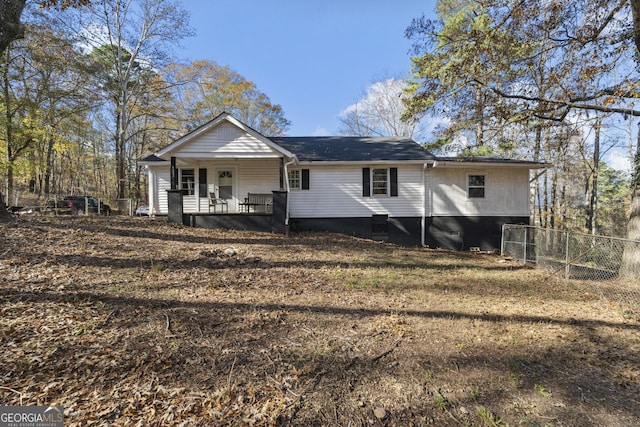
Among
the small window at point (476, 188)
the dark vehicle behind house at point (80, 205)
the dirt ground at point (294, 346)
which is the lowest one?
the dirt ground at point (294, 346)

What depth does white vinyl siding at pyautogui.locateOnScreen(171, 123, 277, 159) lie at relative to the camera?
10.3m

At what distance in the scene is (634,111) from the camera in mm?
6312

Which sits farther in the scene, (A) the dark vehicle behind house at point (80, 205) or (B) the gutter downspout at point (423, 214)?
(A) the dark vehicle behind house at point (80, 205)

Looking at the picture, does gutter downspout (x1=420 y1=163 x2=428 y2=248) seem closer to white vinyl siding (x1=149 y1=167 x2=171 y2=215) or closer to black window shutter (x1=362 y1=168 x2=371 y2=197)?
black window shutter (x1=362 y1=168 x2=371 y2=197)

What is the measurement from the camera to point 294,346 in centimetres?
329

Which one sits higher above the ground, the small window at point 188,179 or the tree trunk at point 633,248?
the small window at point 188,179

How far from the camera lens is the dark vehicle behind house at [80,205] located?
17375 millimetres

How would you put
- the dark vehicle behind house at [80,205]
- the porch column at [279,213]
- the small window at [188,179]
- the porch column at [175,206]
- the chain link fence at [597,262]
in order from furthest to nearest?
the dark vehicle behind house at [80,205]
the small window at [188,179]
the porch column at [279,213]
the porch column at [175,206]
the chain link fence at [597,262]

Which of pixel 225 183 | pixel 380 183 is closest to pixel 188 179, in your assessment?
pixel 225 183

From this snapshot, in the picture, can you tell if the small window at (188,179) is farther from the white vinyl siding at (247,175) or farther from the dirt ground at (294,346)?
the dirt ground at (294,346)

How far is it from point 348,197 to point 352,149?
2538 mm

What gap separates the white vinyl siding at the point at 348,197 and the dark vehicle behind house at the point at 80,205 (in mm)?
14047

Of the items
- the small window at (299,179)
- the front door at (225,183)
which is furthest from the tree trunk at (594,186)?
the front door at (225,183)

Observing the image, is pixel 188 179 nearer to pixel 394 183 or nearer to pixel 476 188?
pixel 394 183
